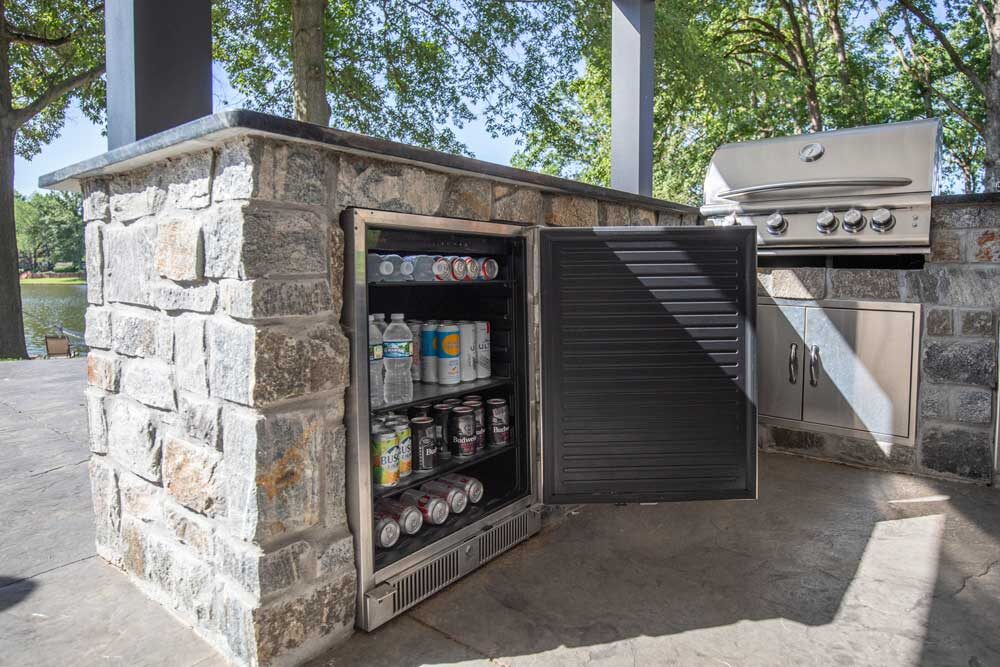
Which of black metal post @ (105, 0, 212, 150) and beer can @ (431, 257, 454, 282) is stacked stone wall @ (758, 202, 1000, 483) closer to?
beer can @ (431, 257, 454, 282)

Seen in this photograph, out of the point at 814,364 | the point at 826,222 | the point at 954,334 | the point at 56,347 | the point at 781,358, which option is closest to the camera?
the point at 954,334

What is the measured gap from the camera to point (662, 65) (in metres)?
8.75

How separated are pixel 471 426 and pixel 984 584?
2.00 metres

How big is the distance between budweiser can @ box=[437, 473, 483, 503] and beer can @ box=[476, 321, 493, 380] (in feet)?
1.43

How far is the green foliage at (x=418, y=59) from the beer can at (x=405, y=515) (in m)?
7.69

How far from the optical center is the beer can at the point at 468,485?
264cm

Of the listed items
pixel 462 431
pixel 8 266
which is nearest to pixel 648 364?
pixel 462 431

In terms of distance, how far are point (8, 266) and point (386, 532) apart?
976 centimetres

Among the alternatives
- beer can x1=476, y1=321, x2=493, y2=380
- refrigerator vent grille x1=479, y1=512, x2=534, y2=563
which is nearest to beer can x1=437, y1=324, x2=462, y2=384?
beer can x1=476, y1=321, x2=493, y2=380

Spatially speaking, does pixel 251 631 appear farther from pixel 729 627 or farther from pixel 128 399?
pixel 729 627

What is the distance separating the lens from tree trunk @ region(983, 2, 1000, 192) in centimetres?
802

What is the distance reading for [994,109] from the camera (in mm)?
8172

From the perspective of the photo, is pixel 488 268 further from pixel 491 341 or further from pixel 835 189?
pixel 835 189

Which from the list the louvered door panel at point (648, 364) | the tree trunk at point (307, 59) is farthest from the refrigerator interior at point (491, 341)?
the tree trunk at point (307, 59)
